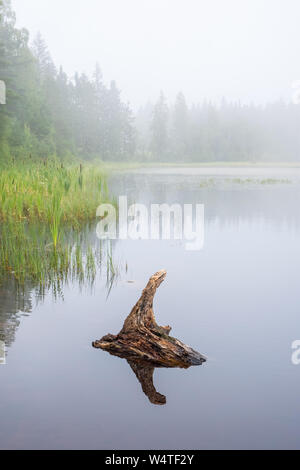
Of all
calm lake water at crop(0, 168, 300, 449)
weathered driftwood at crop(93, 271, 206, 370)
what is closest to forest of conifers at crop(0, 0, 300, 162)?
calm lake water at crop(0, 168, 300, 449)

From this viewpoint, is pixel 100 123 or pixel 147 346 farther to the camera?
pixel 100 123

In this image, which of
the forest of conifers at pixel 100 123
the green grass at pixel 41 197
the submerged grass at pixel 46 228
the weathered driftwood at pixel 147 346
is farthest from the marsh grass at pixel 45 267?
the forest of conifers at pixel 100 123

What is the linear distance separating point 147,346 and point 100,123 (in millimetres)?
61920

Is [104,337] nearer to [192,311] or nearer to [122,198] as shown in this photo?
[192,311]

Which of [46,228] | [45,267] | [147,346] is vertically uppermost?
[46,228]

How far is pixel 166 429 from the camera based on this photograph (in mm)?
3924

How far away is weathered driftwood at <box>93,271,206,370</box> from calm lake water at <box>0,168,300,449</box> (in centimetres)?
9

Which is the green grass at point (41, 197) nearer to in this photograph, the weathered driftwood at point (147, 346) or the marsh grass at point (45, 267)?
the marsh grass at point (45, 267)

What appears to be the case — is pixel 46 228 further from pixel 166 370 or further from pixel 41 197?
pixel 166 370

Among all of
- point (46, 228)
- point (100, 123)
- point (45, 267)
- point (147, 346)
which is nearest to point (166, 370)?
point (147, 346)

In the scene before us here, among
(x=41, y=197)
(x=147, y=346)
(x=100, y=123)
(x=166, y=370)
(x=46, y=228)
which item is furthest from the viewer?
(x=100, y=123)

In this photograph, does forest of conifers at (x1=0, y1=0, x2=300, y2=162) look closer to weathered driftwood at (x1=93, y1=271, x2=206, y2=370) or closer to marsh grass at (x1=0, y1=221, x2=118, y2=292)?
marsh grass at (x1=0, y1=221, x2=118, y2=292)

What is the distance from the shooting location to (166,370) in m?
4.82
